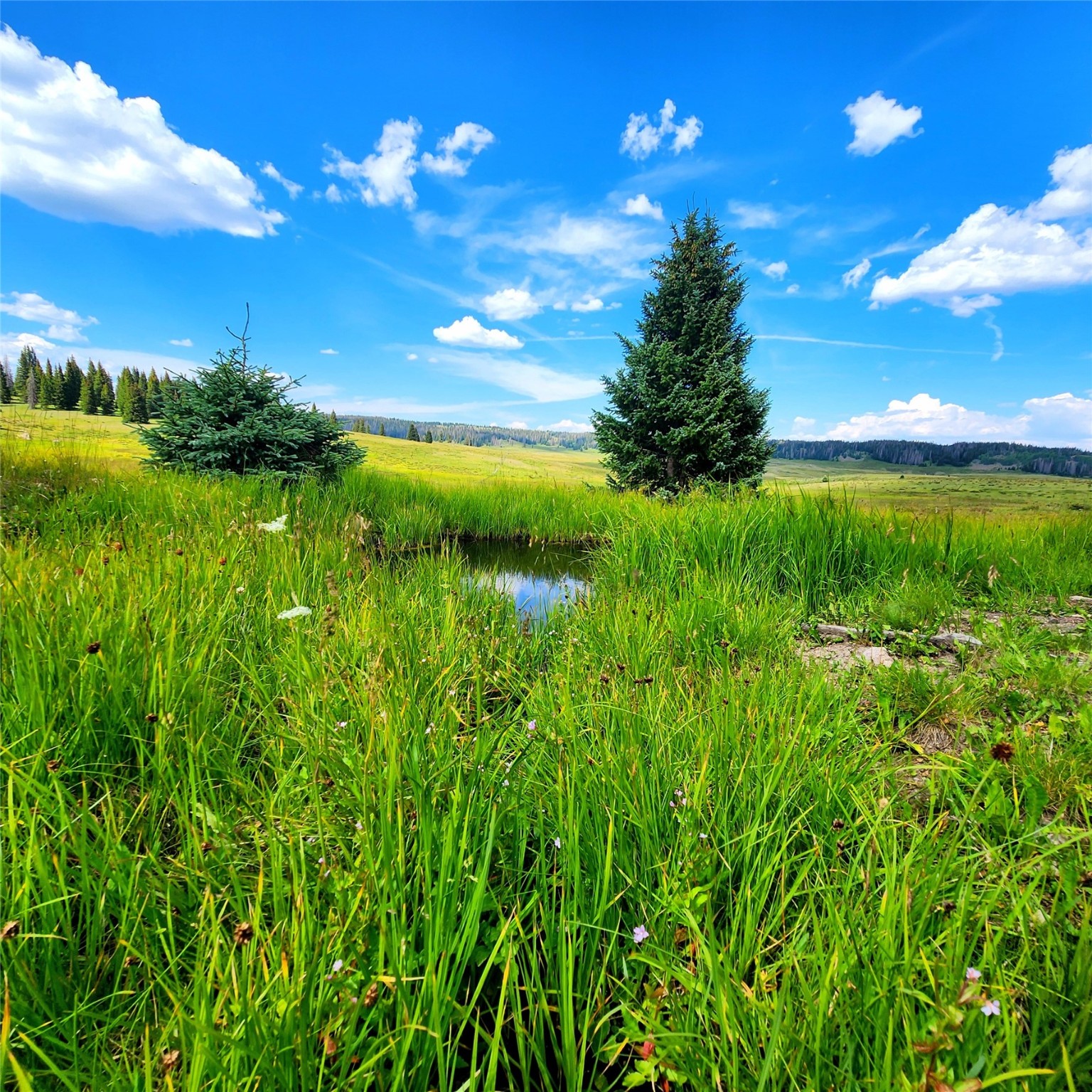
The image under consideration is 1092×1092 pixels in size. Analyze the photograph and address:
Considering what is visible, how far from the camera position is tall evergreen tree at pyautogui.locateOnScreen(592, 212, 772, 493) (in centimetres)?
1534

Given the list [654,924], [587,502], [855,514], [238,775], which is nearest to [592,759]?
[654,924]

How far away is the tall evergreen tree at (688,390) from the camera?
50.3 ft

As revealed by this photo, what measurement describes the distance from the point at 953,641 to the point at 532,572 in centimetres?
638

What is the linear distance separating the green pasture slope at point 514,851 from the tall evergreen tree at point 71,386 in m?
73.1

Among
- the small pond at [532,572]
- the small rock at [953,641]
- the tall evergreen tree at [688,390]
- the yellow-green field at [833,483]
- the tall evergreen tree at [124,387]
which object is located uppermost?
the tall evergreen tree at [124,387]

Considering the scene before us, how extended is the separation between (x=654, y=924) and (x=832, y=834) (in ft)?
2.52

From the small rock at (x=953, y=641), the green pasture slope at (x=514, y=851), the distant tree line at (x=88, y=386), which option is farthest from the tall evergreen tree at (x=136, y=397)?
the small rock at (x=953, y=641)

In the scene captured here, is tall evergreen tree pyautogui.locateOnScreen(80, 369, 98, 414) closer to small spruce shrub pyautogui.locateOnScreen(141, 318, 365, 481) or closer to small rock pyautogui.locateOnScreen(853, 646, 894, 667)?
small spruce shrub pyautogui.locateOnScreen(141, 318, 365, 481)

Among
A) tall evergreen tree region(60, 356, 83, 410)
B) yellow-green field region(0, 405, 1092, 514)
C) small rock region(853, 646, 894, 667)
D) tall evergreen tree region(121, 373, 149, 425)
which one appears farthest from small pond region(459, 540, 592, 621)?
tall evergreen tree region(60, 356, 83, 410)

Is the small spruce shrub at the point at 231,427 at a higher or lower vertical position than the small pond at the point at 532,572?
higher

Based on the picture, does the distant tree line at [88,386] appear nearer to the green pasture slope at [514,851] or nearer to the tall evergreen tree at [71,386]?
the tall evergreen tree at [71,386]

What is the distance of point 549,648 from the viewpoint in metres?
4.38

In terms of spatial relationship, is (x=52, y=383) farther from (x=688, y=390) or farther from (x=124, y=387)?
(x=688, y=390)

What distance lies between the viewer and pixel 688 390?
609 inches
